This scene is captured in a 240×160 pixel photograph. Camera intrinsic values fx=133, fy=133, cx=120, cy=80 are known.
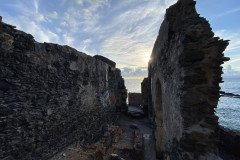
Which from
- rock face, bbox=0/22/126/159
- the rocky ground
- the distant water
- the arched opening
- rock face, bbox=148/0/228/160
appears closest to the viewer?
rock face, bbox=148/0/228/160

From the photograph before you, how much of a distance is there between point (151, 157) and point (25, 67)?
464cm

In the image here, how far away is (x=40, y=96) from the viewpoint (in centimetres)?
307

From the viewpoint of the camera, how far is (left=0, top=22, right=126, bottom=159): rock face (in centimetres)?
249

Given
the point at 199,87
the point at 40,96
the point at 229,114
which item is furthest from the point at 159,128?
the point at 229,114

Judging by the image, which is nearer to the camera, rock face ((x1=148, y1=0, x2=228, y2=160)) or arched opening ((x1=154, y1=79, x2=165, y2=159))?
rock face ((x1=148, y1=0, x2=228, y2=160))

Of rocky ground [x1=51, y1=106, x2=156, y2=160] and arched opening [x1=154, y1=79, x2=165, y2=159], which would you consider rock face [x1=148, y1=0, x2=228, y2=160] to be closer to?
rocky ground [x1=51, y1=106, x2=156, y2=160]

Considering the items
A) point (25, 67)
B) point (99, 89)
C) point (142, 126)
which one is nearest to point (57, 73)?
point (25, 67)

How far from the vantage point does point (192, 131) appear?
6.61 feet

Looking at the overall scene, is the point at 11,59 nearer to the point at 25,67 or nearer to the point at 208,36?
the point at 25,67

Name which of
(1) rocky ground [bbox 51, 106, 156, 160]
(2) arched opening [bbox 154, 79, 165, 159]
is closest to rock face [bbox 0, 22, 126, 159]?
(1) rocky ground [bbox 51, 106, 156, 160]

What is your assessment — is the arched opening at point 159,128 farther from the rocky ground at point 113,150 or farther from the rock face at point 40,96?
the rock face at point 40,96

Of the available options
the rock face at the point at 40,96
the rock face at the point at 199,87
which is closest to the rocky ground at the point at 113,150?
the rock face at the point at 40,96

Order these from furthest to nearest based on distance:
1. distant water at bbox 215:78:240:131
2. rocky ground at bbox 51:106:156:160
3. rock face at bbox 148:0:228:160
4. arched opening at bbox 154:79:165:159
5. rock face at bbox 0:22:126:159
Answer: distant water at bbox 215:78:240:131 < arched opening at bbox 154:79:165:159 < rocky ground at bbox 51:106:156:160 < rock face at bbox 0:22:126:159 < rock face at bbox 148:0:228:160

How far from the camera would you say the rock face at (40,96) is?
8.16ft
